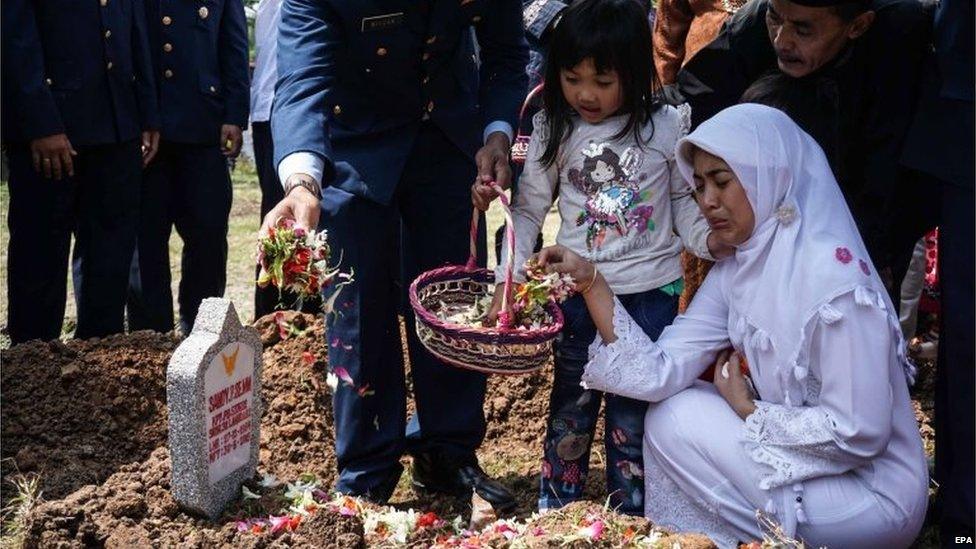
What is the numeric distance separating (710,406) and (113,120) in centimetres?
307

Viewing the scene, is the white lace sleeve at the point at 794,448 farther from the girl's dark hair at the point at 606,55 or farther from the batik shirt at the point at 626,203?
the girl's dark hair at the point at 606,55

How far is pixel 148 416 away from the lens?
5.03m

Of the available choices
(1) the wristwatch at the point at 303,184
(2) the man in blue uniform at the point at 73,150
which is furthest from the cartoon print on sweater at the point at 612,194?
(2) the man in blue uniform at the point at 73,150

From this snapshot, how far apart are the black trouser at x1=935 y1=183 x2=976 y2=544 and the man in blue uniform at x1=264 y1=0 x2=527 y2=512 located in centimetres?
135

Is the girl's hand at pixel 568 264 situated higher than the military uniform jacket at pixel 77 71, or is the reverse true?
the military uniform jacket at pixel 77 71

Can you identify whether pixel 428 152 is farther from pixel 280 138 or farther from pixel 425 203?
pixel 280 138

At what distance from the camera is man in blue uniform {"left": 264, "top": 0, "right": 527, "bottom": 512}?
4.03 metres

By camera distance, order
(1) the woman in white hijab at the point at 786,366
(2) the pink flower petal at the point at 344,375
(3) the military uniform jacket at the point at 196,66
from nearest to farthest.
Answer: (1) the woman in white hijab at the point at 786,366, (2) the pink flower petal at the point at 344,375, (3) the military uniform jacket at the point at 196,66

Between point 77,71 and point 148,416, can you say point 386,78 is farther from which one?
point 77,71

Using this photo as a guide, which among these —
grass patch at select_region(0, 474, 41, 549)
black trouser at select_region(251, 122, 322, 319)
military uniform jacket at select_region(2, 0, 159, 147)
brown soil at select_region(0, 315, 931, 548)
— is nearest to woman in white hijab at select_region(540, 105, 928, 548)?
brown soil at select_region(0, 315, 931, 548)

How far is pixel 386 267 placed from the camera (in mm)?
4312

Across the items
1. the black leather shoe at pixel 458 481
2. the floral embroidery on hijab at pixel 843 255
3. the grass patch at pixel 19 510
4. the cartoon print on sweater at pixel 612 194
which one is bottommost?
the black leather shoe at pixel 458 481

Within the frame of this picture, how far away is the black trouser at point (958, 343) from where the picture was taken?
11.9ft

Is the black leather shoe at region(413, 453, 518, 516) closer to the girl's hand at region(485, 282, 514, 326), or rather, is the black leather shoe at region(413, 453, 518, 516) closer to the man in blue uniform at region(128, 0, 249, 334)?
the girl's hand at region(485, 282, 514, 326)
